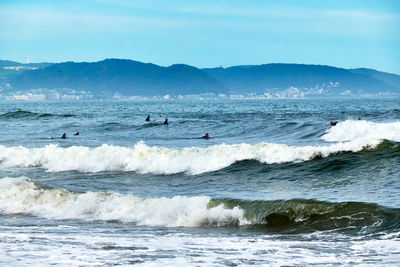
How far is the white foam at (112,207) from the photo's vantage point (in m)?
13.5

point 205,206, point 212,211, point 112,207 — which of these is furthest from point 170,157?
point 212,211

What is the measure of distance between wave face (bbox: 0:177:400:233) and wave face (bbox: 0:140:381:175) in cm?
559

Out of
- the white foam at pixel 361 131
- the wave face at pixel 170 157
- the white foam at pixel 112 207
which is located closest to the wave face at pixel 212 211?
the white foam at pixel 112 207

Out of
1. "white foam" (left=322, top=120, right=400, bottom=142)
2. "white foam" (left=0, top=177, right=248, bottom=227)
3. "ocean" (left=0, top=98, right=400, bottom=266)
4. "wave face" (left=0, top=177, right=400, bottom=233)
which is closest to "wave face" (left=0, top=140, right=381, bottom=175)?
"ocean" (left=0, top=98, right=400, bottom=266)

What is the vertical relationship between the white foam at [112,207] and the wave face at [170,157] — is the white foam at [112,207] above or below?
below

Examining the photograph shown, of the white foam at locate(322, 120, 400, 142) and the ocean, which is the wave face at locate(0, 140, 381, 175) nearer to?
the ocean

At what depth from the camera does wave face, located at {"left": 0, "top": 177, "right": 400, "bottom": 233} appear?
12320 millimetres

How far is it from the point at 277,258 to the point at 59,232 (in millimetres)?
5307

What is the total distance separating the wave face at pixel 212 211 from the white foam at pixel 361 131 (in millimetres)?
13290

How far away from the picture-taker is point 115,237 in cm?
1164

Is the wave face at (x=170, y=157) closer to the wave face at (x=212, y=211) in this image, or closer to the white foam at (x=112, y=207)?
the white foam at (x=112, y=207)

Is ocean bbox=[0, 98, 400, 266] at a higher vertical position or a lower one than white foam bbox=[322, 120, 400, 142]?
lower

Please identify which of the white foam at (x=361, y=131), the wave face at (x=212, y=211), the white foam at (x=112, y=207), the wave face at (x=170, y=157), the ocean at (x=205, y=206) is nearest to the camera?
the ocean at (x=205, y=206)

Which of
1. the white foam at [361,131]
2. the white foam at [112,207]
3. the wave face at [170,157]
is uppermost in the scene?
the white foam at [361,131]
